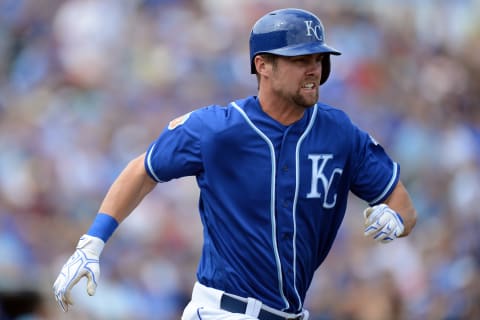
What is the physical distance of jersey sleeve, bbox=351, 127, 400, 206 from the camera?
5.18 meters

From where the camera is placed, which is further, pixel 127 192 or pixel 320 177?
pixel 127 192

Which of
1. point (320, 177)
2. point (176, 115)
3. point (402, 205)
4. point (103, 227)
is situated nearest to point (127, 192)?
point (103, 227)

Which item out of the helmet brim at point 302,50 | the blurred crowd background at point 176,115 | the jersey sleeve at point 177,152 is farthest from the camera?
the blurred crowd background at point 176,115

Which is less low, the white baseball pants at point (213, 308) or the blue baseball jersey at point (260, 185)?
the blue baseball jersey at point (260, 185)

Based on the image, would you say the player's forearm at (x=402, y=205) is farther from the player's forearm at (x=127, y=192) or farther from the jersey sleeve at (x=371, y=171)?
the player's forearm at (x=127, y=192)

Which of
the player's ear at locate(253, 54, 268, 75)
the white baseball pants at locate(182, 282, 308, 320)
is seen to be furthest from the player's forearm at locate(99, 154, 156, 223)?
the player's ear at locate(253, 54, 268, 75)

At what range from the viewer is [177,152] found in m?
5.07

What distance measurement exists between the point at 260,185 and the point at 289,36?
687 mm

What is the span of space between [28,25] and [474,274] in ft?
15.8

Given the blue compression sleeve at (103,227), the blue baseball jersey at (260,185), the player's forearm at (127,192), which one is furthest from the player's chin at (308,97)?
the blue compression sleeve at (103,227)

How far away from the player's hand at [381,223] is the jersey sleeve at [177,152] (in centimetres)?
81

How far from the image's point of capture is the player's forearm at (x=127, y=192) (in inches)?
203

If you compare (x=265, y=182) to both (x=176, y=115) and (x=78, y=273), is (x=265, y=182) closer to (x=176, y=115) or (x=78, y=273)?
(x=78, y=273)

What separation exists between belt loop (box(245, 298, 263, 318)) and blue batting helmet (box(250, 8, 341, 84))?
1.11m
